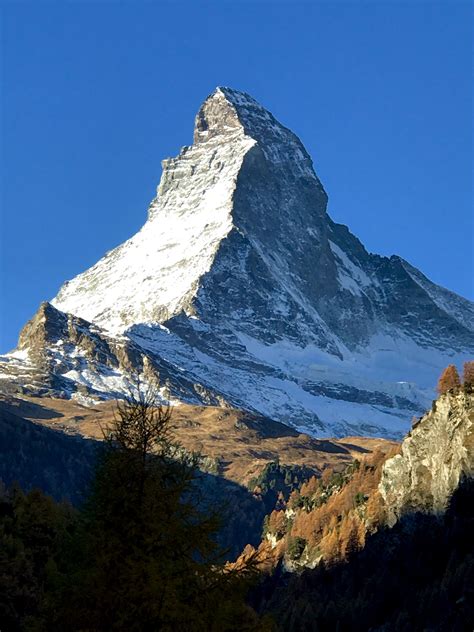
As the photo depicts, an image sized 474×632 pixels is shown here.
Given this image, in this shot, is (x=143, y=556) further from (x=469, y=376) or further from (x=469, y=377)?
(x=469, y=376)

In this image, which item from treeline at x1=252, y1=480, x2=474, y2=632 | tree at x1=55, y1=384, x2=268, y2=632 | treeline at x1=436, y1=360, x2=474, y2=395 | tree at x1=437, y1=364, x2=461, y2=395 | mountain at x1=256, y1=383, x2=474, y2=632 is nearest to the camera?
tree at x1=55, y1=384, x2=268, y2=632

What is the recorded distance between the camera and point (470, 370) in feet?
332

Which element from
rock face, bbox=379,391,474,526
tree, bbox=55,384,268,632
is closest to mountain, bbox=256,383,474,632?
rock face, bbox=379,391,474,526

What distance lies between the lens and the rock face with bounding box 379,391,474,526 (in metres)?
92.4

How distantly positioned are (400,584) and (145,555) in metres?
70.9

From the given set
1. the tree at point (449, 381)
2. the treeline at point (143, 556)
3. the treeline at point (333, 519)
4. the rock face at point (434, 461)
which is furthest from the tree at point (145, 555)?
the treeline at point (333, 519)

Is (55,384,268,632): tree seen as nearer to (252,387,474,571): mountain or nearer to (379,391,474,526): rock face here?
(252,387,474,571): mountain

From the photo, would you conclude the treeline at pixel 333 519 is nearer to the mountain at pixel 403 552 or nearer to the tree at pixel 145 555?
the mountain at pixel 403 552

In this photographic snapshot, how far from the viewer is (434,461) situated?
3841 inches

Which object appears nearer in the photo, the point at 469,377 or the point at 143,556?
the point at 143,556

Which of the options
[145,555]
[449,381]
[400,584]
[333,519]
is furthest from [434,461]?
[145,555]

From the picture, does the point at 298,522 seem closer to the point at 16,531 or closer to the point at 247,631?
the point at 16,531

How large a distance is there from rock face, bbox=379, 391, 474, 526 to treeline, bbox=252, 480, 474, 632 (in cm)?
151

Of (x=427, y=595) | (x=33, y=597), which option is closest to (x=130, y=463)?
(x=33, y=597)
